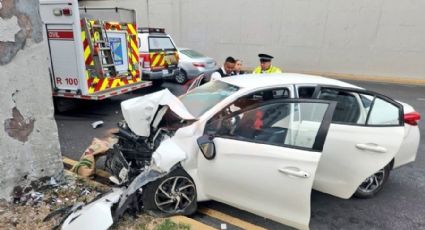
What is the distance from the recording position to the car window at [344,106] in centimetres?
358

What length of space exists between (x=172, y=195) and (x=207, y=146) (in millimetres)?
650

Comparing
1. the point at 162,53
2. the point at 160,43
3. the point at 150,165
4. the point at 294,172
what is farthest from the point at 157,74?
the point at 294,172

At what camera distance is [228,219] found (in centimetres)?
341

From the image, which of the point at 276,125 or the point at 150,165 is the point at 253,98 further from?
the point at 150,165

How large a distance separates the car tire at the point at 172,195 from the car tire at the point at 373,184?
1980 mm

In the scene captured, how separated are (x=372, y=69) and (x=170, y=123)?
13.2 metres

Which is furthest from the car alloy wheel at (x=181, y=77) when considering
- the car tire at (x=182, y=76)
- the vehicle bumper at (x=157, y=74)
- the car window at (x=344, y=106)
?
the car window at (x=344, y=106)

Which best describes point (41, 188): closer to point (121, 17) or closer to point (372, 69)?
point (121, 17)

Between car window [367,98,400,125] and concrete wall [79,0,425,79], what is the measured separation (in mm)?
11623

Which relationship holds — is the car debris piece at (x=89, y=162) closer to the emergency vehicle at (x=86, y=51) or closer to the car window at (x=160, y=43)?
the emergency vehicle at (x=86, y=51)

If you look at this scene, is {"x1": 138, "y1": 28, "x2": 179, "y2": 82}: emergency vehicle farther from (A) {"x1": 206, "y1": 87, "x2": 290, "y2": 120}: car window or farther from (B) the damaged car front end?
(A) {"x1": 206, "y1": 87, "x2": 290, "y2": 120}: car window

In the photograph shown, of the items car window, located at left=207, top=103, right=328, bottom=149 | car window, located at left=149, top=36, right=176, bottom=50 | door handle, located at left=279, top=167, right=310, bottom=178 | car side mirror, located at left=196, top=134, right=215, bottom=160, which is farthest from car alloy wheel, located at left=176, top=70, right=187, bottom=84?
door handle, located at left=279, top=167, right=310, bottom=178

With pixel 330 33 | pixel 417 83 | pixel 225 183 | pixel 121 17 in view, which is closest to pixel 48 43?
pixel 121 17

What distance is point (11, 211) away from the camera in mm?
3240
